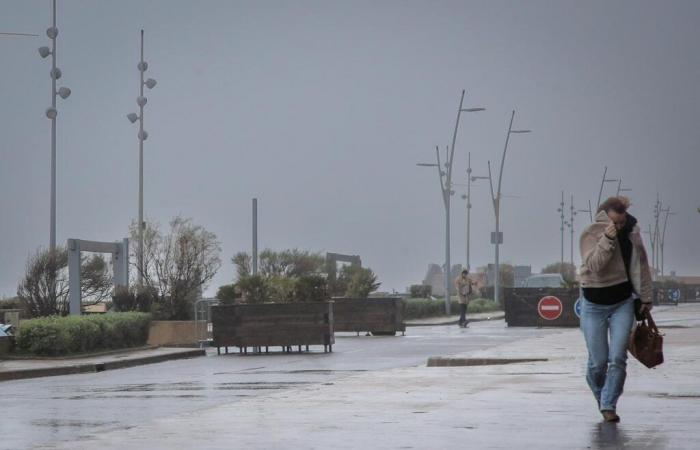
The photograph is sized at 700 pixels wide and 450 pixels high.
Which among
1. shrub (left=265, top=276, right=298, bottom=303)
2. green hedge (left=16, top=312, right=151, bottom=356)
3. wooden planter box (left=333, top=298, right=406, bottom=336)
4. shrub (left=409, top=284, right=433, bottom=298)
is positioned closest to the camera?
green hedge (left=16, top=312, right=151, bottom=356)

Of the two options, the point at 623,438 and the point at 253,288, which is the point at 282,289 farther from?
the point at 623,438

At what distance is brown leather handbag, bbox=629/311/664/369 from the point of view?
12234 millimetres

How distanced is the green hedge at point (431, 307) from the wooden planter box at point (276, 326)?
2946 centimetres

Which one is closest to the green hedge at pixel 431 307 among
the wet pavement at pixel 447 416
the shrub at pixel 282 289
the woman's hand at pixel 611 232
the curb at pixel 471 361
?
the shrub at pixel 282 289

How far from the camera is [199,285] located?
134 ft

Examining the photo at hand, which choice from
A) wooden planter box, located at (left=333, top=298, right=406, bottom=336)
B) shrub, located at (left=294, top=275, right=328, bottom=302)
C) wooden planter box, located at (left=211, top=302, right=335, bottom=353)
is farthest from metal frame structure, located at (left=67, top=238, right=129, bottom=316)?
wooden planter box, located at (left=333, top=298, right=406, bottom=336)

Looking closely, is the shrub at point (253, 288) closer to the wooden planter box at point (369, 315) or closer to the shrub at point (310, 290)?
the shrub at point (310, 290)

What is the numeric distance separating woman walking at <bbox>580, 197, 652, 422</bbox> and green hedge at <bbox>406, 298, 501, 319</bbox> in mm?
48099

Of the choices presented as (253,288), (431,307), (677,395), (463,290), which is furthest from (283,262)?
(677,395)

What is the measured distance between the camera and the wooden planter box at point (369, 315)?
4103 cm

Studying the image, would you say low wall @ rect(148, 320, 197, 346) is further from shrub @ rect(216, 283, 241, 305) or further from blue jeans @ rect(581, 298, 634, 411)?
blue jeans @ rect(581, 298, 634, 411)

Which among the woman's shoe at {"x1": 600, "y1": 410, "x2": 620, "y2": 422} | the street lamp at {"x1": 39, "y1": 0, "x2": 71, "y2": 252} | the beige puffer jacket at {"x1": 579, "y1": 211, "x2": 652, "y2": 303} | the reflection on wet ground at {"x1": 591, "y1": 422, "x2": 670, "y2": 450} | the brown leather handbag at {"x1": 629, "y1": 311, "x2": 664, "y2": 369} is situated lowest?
the reflection on wet ground at {"x1": 591, "y1": 422, "x2": 670, "y2": 450}

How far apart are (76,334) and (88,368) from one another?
329 centimetres

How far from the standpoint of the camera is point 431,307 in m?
64.4
